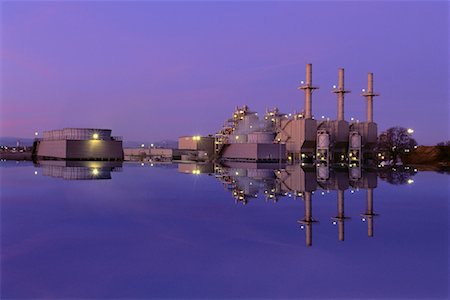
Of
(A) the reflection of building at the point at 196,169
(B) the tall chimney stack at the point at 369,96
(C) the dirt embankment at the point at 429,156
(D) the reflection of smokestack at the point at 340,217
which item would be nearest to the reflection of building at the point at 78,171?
(A) the reflection of building at the point at 196,169

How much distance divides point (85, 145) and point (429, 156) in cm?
4970

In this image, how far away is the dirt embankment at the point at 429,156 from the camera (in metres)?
66.5

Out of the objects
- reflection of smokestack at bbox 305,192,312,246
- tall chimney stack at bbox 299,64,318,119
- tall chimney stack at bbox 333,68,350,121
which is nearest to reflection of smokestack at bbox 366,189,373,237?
reflection of smokestack at bbox 305,192,312,246

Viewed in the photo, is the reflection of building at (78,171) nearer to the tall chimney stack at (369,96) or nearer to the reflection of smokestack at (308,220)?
the reflection of smokestack at (308,220)

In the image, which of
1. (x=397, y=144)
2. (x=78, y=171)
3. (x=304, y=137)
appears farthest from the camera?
(x=397, y=144)

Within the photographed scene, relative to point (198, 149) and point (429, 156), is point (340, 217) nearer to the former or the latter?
point (429, 156)

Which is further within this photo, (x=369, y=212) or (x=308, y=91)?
(x=308, y=91)

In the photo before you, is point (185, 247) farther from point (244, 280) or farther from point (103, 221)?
point (103, 221)

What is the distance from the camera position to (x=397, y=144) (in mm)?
72438

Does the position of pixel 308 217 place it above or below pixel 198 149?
below

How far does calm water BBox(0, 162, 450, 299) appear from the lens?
7781mm

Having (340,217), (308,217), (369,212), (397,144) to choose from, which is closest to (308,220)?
(308,217)

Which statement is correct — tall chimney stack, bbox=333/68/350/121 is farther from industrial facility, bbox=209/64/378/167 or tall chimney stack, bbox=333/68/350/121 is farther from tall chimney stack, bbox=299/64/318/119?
tall chimney stack, bbox=299/64/318/119

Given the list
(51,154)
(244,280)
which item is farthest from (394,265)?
(51,154)
